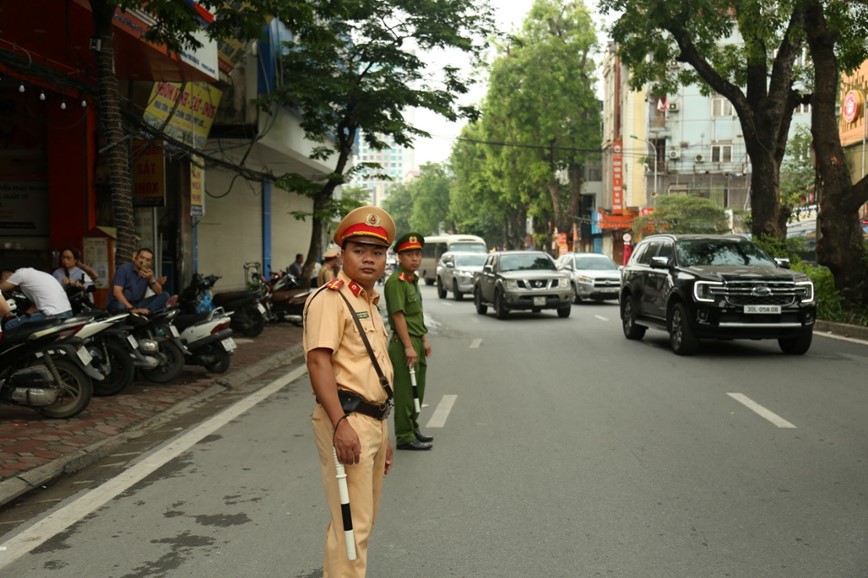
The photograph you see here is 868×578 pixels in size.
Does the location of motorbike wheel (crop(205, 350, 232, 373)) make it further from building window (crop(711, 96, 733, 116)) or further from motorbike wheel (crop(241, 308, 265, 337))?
building window (crop(711, 96, 733, 116))

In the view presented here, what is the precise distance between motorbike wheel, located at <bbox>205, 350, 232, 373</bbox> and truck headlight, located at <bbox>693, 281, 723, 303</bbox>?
6.46 metres

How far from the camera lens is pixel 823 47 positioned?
16.9m

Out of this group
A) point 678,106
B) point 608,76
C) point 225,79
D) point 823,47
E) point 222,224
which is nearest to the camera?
point 823,47

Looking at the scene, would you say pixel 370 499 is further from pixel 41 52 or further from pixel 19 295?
pixel 41 52

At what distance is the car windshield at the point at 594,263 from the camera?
100 feet

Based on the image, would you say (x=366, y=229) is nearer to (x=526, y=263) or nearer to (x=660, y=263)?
(x=660, y=263)

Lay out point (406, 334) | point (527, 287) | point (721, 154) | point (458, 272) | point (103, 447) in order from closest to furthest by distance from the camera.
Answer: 1. point (406, 334)
2. point (103, 447)
3. point (527, 287)
4. point (458, 272)
5. point (721, 154)

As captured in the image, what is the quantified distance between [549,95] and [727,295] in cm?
4348

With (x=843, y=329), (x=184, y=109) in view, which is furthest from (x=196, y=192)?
(x=843, y=329)

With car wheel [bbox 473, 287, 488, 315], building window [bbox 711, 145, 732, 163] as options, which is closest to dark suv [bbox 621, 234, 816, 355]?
car wheel [bbox 473, 287, 488, 315]

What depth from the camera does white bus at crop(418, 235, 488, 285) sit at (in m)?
44.7

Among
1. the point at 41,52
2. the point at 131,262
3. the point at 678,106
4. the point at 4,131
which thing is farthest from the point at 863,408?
the point at 678,106

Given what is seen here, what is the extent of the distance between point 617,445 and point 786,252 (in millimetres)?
16071

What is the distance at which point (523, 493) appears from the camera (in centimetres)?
597
